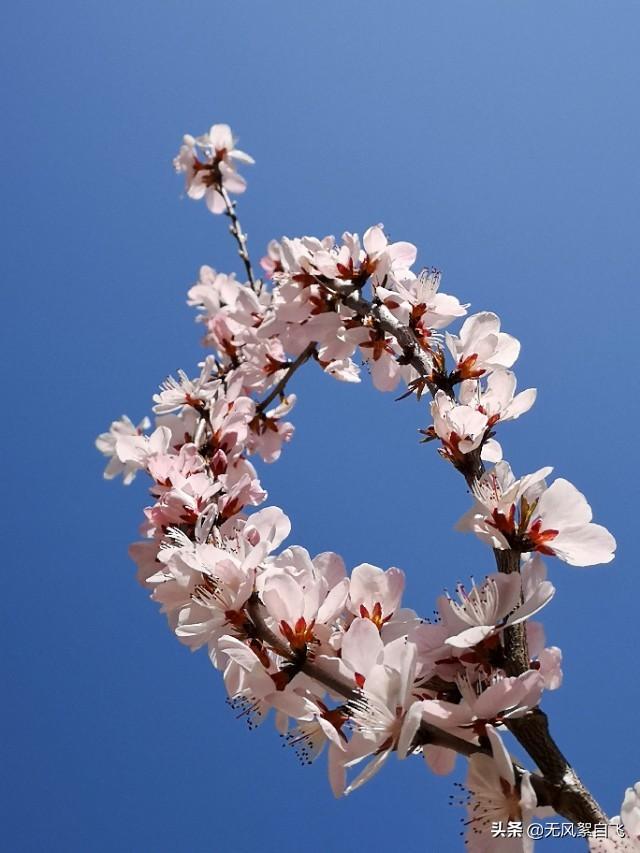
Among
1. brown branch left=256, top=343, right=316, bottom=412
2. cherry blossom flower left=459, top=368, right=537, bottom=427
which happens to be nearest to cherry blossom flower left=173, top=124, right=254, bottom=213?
brown branch left=256, top=343, right=316, bottom=412

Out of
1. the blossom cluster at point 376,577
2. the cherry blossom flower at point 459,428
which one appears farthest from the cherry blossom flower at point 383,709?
the cherry blossom flower at point 459,428

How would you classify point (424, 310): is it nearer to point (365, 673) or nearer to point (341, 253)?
point (341, 253)

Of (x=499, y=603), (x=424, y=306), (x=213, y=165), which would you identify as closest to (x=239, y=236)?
(x=213, y=165)

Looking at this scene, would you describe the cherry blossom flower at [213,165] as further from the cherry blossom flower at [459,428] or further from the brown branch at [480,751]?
the brown branch at [480,751]

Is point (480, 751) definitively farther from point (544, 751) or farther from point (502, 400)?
point (502, 400)

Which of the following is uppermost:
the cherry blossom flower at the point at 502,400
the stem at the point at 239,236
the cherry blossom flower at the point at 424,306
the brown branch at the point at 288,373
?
the stem at the point at 239,236
